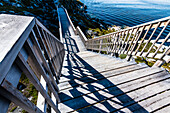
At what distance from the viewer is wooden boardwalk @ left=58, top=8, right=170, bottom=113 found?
5.26 ft

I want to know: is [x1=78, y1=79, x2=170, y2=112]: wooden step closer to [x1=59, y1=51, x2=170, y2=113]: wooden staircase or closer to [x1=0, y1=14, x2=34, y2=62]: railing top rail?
[x1=59, y1=51, x2=170, y2=113]: wooden staircase

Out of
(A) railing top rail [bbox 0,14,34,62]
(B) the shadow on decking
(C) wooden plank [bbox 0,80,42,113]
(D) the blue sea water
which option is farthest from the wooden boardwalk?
(D) the blue sea water

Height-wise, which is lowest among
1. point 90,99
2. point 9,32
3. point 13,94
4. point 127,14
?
point 90,99

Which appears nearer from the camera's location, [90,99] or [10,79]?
[10,79]

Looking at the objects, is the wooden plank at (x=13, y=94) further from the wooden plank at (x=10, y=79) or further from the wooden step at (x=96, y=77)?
the wooden step at (x=96, y=77)

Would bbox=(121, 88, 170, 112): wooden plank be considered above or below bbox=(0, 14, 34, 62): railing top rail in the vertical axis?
below

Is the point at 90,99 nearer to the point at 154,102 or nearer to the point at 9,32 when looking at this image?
the point at 154,102

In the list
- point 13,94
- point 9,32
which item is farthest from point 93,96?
point 9,32

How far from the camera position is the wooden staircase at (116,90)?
5.27 ft

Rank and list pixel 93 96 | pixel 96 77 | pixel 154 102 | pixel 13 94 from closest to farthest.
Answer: pixel 13 94 < pixel 154 102 < pixel 93 96 < pixel 96 77

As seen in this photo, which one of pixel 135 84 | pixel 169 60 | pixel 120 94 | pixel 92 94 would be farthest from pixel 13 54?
pixel 169 60

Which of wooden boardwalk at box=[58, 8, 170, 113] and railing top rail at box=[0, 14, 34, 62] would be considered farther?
wooden boardwalk at box=[58, 8, 170, 113]

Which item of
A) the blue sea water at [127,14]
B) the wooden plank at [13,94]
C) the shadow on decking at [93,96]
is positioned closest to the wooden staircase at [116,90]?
the shadow on decking at [93,96]

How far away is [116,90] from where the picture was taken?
1.89m
